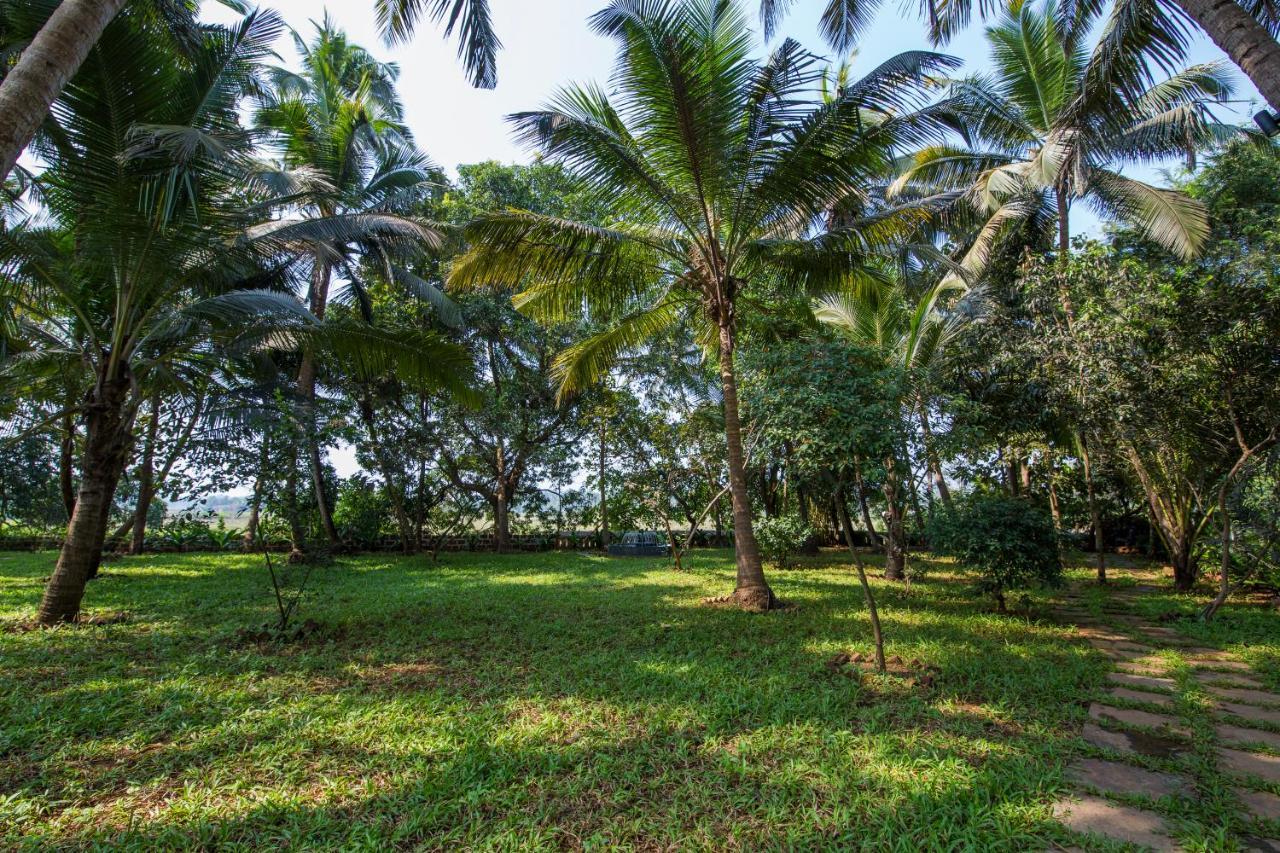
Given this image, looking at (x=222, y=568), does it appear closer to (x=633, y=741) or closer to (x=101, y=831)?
(x=101, y=831)

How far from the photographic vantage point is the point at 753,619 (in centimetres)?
612

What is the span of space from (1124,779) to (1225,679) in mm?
2609

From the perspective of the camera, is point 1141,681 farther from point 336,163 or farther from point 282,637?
point 336,163

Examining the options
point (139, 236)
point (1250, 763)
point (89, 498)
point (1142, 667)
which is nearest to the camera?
point (1250, 763)

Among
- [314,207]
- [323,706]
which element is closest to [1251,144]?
[323,706]

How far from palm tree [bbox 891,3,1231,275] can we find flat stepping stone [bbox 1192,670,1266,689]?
5.97m

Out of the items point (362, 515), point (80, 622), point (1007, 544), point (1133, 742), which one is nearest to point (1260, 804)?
point (1133, 742)

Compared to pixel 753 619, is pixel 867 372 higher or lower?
higher

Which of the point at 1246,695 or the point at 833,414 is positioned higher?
the point at 833,414

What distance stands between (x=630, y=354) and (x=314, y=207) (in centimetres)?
746

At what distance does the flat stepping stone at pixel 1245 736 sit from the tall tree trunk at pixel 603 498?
1057 centimetres

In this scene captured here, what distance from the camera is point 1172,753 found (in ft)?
9.90

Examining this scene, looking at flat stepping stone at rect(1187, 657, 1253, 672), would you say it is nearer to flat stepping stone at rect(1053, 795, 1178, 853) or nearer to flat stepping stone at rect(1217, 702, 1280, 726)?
flat stepping stone at rect(1217, 702, 1280, 726)

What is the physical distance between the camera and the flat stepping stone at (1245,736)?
3.14 m
